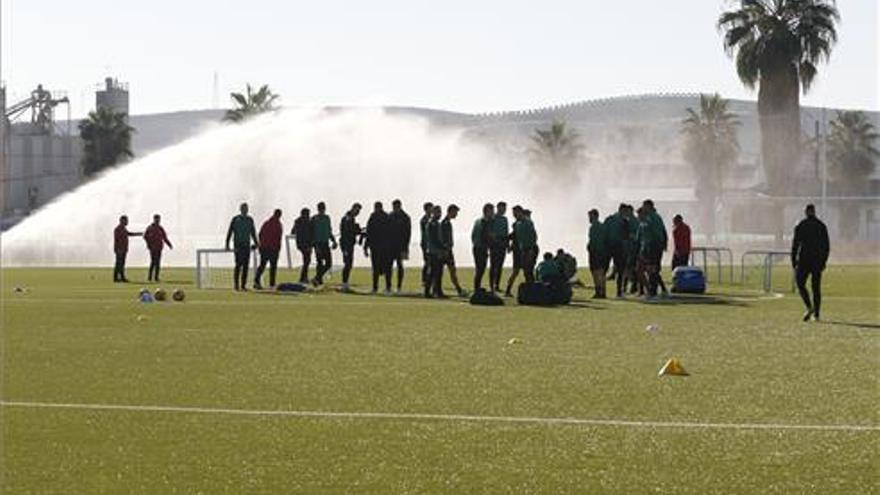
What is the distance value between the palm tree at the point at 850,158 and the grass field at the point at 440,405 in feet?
192

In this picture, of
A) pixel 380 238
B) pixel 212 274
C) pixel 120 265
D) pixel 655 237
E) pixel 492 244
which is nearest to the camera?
pixel 655 237

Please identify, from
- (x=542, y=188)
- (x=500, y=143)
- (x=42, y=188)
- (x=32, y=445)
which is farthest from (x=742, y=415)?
(x=42, y=188)

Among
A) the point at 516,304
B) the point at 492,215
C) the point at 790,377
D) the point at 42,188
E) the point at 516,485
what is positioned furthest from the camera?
the point at 42,188

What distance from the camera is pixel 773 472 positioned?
36.4 feet

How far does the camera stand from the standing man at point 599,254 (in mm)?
34312

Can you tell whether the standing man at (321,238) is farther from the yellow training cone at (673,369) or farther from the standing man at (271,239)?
the yellow training cone at (673,369)

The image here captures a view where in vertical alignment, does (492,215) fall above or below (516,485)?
above

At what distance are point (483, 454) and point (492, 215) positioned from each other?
2217 cm

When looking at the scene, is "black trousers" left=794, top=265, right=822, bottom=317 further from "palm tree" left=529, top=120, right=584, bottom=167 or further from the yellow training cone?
"palm tree" left=529, top=120, right=584, bottom=167

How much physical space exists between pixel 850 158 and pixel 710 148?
1806 cm

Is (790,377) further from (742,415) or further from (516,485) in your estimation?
(516,485)

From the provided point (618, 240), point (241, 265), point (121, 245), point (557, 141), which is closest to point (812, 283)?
point (618, 240)

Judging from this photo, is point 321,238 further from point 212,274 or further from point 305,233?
point 212,274

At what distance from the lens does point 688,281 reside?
36062 millimetres
